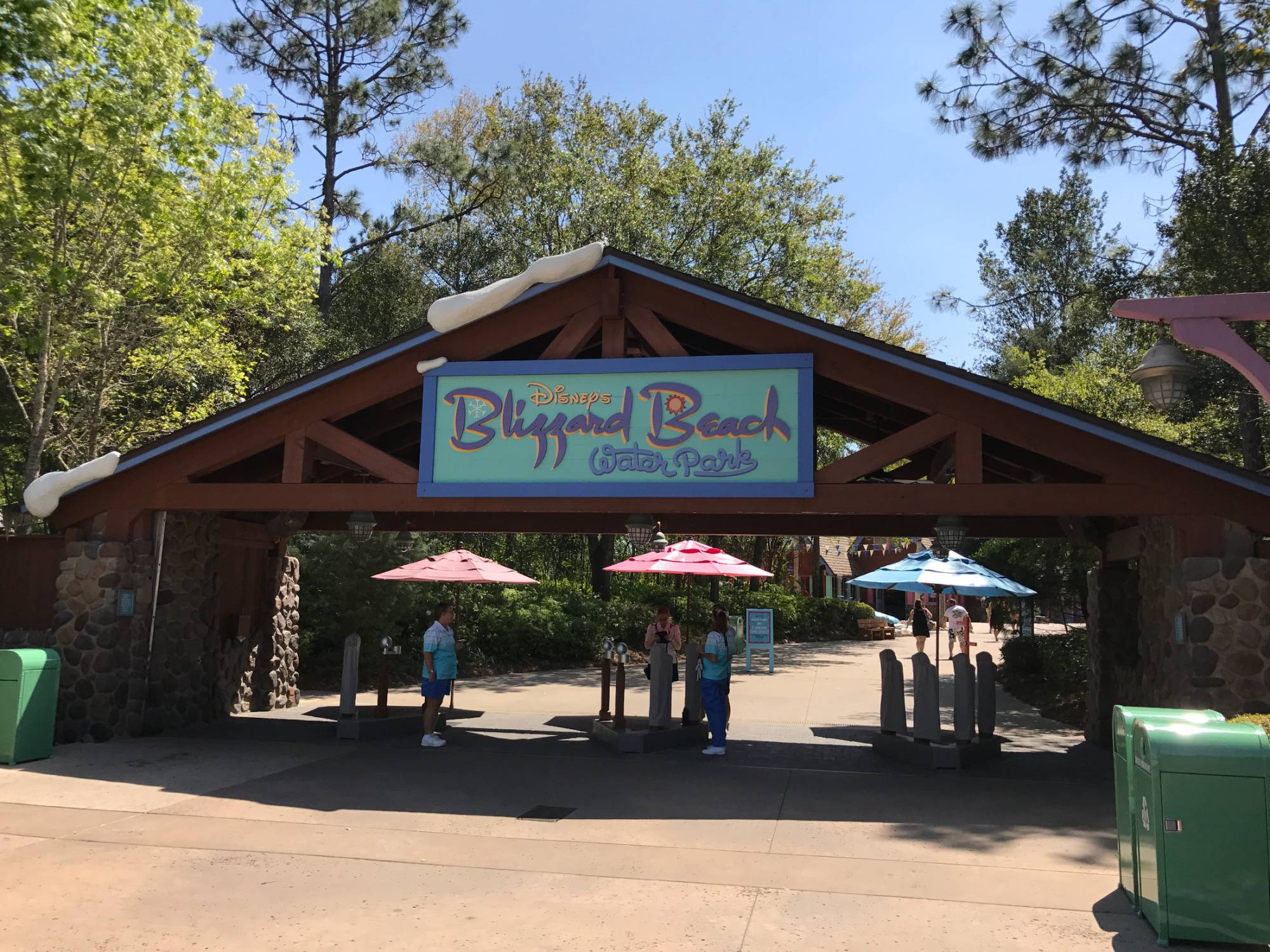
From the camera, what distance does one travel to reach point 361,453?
→ 11.8 meters

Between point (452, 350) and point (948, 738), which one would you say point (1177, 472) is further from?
point (452, 350)

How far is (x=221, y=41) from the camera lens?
28719 millimetres

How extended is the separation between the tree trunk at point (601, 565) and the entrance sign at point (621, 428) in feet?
55.7

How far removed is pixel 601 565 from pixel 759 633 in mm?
6886

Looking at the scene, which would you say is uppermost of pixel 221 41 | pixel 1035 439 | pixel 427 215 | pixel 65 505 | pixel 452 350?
pixel 221 41

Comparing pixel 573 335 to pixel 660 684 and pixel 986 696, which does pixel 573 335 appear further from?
pixel 986 696

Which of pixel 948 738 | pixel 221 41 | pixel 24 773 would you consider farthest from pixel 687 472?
pixel 221 41

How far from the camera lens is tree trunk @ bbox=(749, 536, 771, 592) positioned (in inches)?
1422

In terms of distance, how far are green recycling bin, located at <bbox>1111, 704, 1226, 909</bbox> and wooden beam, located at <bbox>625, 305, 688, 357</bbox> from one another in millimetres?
6285

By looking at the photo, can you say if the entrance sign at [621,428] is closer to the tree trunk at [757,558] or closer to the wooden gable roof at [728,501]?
the wooden gable roof at [728,501]

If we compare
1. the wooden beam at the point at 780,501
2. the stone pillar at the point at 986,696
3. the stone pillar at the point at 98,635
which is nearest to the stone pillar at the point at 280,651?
the stone pillar at the point at 98,635

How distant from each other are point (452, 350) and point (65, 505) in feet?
17.7

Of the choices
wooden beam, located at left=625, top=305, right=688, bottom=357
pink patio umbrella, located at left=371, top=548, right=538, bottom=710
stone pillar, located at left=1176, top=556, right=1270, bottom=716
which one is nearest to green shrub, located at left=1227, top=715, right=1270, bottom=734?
stone pillar, located at left=1176, top=556, right=1270, bottom=716

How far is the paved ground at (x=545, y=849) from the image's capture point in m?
5.75
